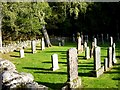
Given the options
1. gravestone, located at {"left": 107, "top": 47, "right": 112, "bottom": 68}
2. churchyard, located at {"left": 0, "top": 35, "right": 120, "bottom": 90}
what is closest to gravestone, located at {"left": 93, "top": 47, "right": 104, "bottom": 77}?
churchyard, located at {"left": 0, "top": 35, "right": 120, "bottom": 90}

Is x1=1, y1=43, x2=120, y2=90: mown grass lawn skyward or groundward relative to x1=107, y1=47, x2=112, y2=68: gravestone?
groundward

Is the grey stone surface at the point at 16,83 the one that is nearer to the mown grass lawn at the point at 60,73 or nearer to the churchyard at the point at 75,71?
the churchyard at the point at 75,71

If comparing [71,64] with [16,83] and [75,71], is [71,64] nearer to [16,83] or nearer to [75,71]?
[75,71]

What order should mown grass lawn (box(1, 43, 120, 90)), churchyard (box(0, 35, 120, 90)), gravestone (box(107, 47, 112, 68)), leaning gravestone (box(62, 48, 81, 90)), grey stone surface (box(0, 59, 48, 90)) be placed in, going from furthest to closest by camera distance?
gravestone (box(107, 47, 112, 68))
mown grass lawn (box(1, 43, 120, 90))
churchyard (box(0, 35, 120, 90))
leaning gravestone (box(62, 48, 81, 90))
grey stone surface (box(0, 59, 48, 90))

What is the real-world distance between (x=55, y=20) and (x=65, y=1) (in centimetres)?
620

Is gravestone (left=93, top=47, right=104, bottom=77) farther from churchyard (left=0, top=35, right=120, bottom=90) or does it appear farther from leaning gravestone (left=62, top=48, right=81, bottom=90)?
leaning gravestone (left=62, top=48, right=81, bottom=90)

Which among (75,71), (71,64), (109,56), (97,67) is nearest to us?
(71,64)

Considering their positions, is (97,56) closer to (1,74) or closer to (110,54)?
(110,54)

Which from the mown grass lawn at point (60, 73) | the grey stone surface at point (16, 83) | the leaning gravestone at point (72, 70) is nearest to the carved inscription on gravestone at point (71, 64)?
the leaning gravestone at point (72, 70)

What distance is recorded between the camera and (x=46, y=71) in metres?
18.9

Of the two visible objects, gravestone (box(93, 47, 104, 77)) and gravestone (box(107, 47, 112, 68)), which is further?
gravestone (box(107, 47, 112, 68))

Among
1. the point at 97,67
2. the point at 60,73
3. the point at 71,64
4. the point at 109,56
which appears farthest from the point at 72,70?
the point at 109,56

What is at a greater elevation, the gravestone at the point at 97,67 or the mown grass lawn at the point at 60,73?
the gravestone at the point at 97,67

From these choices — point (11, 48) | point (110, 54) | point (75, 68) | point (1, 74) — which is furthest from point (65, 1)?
point (1, 74)
